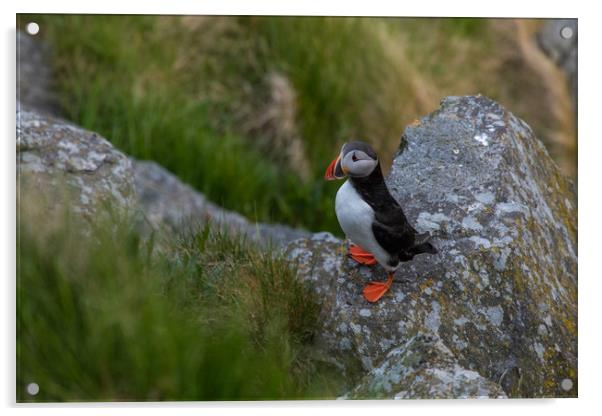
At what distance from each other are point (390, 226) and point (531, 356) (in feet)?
2.94

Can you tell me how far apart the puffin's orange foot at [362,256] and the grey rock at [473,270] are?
4 centimetres

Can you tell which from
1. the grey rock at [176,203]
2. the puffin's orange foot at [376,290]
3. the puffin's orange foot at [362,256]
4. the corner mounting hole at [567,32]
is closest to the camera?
the puffin's orange foot at [376,290]

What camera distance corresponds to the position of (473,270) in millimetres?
3793

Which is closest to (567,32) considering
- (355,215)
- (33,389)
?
(355,215)

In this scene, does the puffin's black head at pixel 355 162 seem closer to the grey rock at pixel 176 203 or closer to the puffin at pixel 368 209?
the puffin at pixel 368 209

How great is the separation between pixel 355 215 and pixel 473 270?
67 centimetres

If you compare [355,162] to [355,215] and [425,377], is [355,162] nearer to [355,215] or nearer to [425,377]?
[355,215]

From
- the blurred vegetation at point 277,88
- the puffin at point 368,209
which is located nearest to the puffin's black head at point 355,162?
the puffin at point 368,209

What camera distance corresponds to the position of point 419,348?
137 inches

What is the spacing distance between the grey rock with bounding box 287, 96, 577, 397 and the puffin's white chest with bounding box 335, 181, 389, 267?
0.31 meters

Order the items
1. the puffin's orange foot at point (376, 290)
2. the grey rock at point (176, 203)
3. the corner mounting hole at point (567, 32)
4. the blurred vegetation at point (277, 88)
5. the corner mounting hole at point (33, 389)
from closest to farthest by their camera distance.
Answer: the corner mounting hole at point (33, 389)
the puffin's orange foot at point (376, 290)
the corner mounting hole at point (567, 32)
the grey rock at point (176, 203)
the blurred vegetation at point (277, 88)

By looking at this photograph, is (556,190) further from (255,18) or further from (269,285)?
(255,18)

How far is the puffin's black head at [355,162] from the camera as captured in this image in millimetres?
3451

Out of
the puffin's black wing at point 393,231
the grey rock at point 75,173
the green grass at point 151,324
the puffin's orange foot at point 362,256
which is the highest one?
the grey rock at point 75,173
